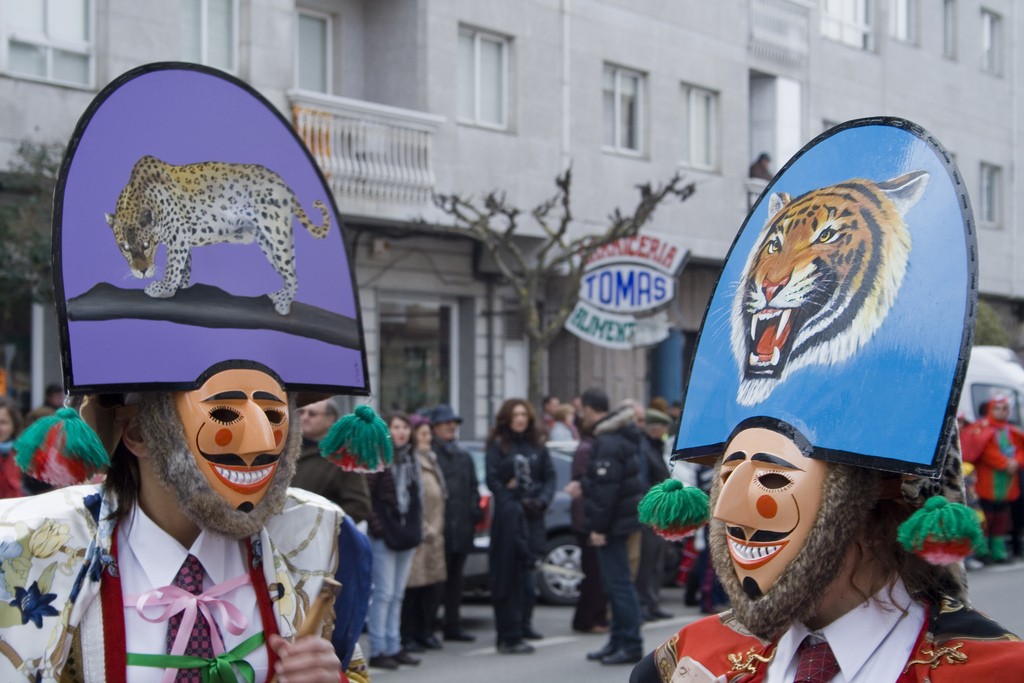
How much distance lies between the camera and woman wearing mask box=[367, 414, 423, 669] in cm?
909

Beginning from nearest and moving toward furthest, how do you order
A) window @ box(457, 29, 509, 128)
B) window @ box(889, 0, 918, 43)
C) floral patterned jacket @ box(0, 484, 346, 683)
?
floral patterned jacket @ box(0, 484, 346, 683)
window @ box(457, 29, 509, 128)
window @ box(889, 0, 918, 43)

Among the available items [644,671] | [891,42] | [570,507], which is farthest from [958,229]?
[891,42]

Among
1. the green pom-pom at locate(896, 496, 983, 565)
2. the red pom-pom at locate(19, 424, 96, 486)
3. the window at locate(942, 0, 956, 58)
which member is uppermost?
the window at locate(942, 0, 956, 58)

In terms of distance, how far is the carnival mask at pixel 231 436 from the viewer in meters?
3.21

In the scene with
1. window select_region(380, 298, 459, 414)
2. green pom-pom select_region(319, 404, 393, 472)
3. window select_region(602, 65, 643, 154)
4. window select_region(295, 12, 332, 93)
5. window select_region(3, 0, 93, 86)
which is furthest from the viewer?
window select_region(602, 65, 643, 154)

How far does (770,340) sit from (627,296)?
12.0 metres

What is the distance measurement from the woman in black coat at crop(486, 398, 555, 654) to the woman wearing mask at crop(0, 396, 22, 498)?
3.23m

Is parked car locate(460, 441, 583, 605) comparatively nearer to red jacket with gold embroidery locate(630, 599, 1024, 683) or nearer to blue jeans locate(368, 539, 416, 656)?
blue jeans locate(368, 539, 416, 656)

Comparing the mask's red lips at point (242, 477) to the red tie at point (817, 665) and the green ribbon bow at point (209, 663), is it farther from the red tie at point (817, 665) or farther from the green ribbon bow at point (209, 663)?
the red tie at point (817, 665)

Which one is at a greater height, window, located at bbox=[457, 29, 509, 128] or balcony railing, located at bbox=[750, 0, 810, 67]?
balcony railing, located at bbox=[750, 0, 810, 67]

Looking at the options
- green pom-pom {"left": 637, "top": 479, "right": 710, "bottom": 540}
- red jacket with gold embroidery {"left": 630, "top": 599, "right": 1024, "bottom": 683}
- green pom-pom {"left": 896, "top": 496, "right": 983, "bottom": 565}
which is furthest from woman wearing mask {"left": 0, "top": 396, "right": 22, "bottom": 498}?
green pom-pom {"left": 896, "top": 496, "right": 983, "bottom": 565}

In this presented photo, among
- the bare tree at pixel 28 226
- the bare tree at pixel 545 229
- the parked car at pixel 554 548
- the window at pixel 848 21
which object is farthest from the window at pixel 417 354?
the window at pixel 848 21

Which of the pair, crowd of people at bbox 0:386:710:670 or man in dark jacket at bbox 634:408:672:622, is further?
man in dark jacket at bbox 634:408:672:622

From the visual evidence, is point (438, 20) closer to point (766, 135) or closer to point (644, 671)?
point (766, 135)
